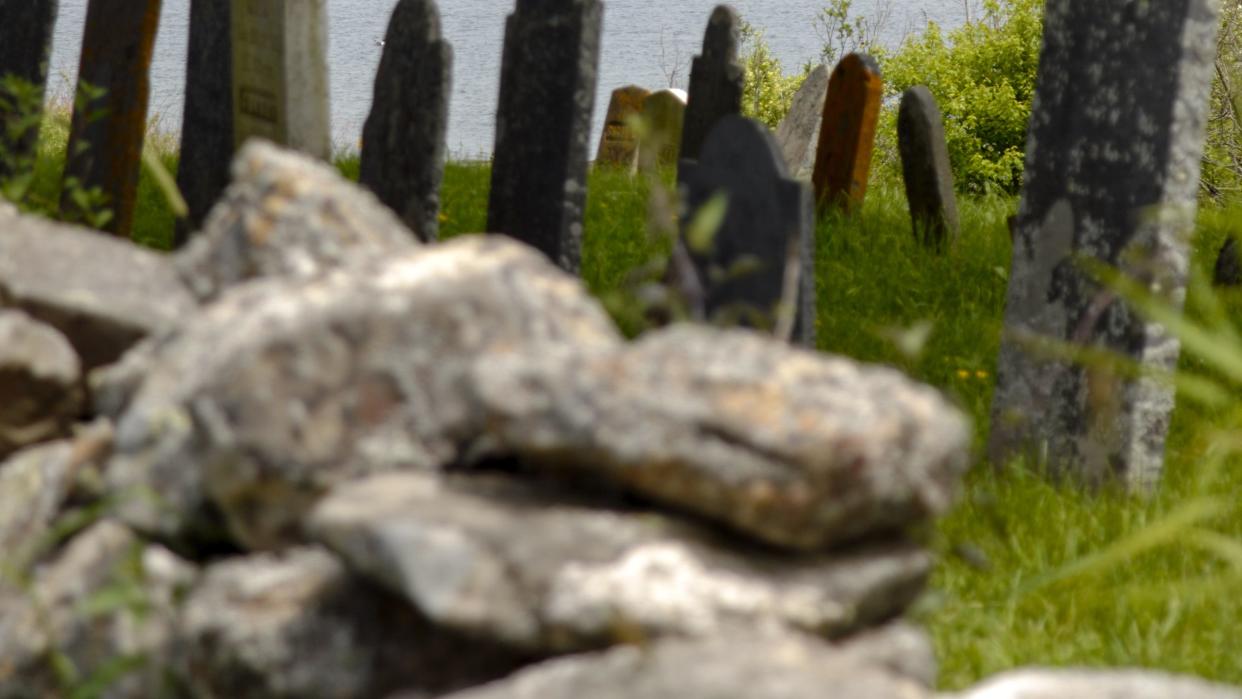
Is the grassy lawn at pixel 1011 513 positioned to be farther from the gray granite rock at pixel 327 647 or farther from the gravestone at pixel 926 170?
the gray granite rock at pixel 327 647

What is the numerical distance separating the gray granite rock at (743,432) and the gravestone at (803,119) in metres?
7.39

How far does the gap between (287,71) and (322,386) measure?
2.72 m

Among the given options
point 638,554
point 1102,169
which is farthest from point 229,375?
point 1102,169

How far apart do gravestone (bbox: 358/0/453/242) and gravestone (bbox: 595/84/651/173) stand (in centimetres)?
470

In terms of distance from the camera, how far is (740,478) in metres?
1.94

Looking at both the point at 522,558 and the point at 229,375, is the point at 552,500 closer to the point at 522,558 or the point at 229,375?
the point at 522,558

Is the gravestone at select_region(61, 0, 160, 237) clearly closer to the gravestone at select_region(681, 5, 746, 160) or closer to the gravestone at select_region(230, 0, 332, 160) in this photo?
the gravestone at select_region(230, 0, 332, 160)

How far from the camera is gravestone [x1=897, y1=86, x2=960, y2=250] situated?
23.5ft

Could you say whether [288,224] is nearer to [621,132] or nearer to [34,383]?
[34,383]

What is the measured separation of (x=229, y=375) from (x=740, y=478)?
701mm

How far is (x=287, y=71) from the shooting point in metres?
4.62

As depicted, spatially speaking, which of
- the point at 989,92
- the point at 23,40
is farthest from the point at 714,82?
the point at 989,92

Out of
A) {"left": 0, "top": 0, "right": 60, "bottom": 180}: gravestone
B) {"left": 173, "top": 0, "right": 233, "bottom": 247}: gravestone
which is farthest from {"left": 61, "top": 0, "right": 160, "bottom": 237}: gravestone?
{"left": 0, "top": 0, "right": 60, "bottom": 180}: gravestone

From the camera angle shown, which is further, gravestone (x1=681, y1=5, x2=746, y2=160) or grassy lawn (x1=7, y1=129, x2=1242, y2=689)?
gravestone (x1=681, y1=5, x2=746, y2=160)
